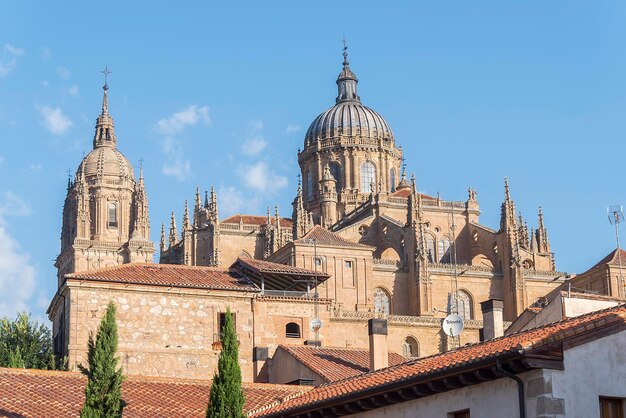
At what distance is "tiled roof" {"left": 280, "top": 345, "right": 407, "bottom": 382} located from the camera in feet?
130

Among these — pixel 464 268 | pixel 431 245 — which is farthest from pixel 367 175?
pixel 464 268

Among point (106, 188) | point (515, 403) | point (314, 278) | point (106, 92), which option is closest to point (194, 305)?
point (314, 278)

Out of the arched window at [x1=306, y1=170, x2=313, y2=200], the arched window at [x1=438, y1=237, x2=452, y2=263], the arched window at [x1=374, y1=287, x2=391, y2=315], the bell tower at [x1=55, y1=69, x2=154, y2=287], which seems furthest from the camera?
the bell tower at [x1=55, y1=69, x2=154, y2=287]

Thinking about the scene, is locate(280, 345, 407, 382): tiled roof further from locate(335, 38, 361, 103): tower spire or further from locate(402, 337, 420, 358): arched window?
locate(335, 38, 361, 103): tower spire

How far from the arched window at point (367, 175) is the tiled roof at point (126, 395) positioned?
70.2 metres

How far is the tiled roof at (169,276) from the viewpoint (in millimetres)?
48844

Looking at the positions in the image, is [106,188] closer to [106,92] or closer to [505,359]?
[106,92]

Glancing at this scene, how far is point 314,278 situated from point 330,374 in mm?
16687

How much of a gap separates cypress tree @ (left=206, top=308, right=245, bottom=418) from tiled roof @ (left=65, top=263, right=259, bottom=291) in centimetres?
2132

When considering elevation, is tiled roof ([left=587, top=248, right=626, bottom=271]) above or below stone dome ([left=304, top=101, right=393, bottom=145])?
below

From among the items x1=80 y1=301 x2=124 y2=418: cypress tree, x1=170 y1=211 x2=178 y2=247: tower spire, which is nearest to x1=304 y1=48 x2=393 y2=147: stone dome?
x1=170 y1=211 x2=178 y2=247: tower spire

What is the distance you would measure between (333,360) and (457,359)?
53.2 ft

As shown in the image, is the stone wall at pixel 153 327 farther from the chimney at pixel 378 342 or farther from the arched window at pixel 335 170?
the arched window at pixel 335 170

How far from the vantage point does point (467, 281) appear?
87875mm
